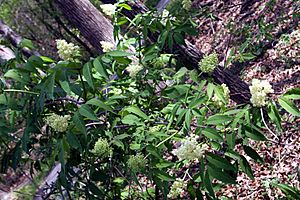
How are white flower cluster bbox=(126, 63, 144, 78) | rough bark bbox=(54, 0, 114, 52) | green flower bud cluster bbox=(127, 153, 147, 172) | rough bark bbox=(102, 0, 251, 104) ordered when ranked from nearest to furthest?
1. green flower bud cluster bbox=(127, 153, 147, 172)
2. white flower cluster bbox=(126, 63, 144, 78)
3. rough bark bbox=(102, 0, 251, 104)
4. rough bark bbox=(54, 0, 114, 52)

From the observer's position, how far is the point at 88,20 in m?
4.92

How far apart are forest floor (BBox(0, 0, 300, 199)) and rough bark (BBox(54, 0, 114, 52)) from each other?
1.14 m

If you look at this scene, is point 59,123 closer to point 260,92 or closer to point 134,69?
point 134,69

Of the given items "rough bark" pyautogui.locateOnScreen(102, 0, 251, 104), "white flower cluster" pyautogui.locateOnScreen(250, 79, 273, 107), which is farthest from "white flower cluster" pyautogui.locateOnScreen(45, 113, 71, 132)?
"rough bark" pyautogui.locateOnScreen(102, 0, 251, 104)

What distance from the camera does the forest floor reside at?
4023mm

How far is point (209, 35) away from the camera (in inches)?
Result: 319

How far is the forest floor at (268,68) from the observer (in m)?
4.02

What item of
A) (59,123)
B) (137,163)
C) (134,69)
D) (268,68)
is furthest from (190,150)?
(268,68)

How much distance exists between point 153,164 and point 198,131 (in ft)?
1.00

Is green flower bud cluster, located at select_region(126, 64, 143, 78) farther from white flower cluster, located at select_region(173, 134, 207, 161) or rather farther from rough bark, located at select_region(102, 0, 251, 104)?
rough bark, located at select_region(102, 0, 251, 104)

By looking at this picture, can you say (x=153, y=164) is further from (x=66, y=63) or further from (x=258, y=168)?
(x=258, y=168)

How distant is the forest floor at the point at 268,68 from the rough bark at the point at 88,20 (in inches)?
44.7

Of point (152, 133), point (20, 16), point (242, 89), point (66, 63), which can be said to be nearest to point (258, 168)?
point (242, 89)

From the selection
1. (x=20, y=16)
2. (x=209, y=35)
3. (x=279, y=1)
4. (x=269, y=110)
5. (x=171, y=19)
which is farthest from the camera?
(x=20, y=16)
